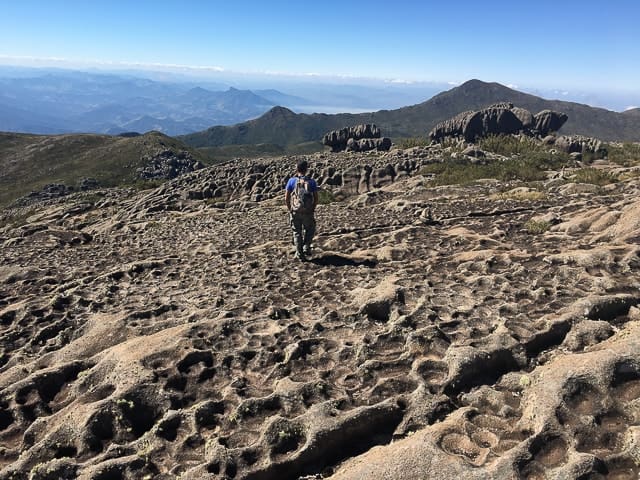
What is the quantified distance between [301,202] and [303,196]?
0.26m

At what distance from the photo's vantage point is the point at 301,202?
18125mm

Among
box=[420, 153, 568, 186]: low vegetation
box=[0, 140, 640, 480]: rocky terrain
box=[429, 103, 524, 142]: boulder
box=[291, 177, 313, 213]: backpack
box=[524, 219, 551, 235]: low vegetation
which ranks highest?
box=[429, 103, 524, 142]: boulder

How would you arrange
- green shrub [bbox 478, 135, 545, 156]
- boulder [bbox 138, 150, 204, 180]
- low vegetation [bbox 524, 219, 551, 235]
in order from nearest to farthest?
low vegetation [bbox 524, 219, 551, 235] → green shrub [bbox 478, 135, 545, 156] → boulder [bbox 138, 150, 204, 180]

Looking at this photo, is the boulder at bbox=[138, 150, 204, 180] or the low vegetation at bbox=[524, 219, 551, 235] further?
the boulder at bbox=[138, 150, 204, 180]

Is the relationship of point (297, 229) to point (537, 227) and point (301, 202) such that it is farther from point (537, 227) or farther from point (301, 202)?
point (537, 227)

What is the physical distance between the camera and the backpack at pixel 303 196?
59.4 feet

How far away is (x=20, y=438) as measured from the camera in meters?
9.07

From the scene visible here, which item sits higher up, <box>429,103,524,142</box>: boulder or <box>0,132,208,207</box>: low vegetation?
<box>429,103,524,142</box>: boulder

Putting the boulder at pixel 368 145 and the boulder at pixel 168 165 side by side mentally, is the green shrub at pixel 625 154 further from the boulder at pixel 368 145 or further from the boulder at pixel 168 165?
the boulder at pixel 168 165

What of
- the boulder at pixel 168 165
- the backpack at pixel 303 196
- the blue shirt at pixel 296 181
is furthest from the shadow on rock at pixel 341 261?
the boulder at pixel 168 165

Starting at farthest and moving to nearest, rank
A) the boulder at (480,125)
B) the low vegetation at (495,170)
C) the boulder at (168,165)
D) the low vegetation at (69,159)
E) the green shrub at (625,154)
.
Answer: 1. the boulder at (168,165)
2. the low vegetation at (69,159)
3. the boulder at (480,125)
4. the green shrub at (625,154)
5. the low vegetation at (495,170)

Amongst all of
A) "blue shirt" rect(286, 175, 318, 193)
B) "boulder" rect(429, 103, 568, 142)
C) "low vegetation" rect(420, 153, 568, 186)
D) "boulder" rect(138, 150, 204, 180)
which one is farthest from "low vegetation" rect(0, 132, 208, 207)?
"blue shirt" rect(286, 175, 318, 193)

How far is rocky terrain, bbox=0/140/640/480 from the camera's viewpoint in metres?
7.35

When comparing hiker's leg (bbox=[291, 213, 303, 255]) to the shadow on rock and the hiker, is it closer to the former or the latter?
the hiker
